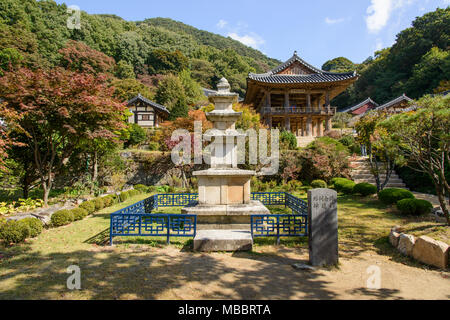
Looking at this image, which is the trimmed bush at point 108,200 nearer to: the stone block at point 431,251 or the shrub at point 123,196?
the shrub at point 123,196

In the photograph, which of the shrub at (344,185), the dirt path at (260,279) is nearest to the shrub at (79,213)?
the dirt path at (260,279)

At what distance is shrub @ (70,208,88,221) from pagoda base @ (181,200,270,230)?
13.7 ft

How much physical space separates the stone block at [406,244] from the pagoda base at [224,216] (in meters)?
3.23

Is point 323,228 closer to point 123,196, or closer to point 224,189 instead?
point 224,189

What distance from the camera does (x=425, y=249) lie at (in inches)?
188

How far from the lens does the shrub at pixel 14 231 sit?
583cm

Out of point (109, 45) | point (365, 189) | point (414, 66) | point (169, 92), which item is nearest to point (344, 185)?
point (365, 189)

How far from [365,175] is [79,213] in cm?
1689

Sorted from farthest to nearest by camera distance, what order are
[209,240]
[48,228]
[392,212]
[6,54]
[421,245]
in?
[6,54] < [392,212] < [48,228] < [209,240] < [421,245]

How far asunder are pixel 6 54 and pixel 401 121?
36.3m

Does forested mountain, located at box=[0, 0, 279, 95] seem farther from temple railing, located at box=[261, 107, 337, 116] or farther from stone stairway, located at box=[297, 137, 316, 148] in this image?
stone stairway, located at box=[297, 137, 316, 148]
